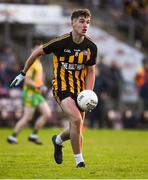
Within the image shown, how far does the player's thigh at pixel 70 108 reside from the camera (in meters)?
12.5

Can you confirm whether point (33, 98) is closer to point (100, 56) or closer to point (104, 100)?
point (104, 100)

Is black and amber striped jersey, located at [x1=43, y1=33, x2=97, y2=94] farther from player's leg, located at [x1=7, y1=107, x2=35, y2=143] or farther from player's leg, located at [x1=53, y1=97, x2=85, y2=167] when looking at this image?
player's leg, located at [x1=7, y1=107, x2=35, y2=143]

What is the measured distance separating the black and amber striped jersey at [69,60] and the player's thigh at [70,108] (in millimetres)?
231

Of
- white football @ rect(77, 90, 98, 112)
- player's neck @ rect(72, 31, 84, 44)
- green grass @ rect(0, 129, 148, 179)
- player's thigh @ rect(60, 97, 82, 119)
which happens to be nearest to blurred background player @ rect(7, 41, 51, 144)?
green grass @ rect(0, 129, 148, 179)

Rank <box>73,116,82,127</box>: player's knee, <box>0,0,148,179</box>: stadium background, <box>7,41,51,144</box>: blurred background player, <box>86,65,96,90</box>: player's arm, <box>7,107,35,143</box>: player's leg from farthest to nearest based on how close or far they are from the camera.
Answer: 1. <box>0,0,148,179</box>: stadium background
2. <box>7,41,51,144</box>: blurred background player
3. <box>7,107,35,143</box>: player's leg
4. <box>86,65,96,90</box>: player's arm
5. <box>73,116,82,127</box>: player's knee

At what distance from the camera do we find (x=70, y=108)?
41.4ft

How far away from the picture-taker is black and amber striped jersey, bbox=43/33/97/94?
1294 cm

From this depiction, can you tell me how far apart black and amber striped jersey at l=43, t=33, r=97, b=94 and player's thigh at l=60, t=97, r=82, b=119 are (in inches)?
9.1

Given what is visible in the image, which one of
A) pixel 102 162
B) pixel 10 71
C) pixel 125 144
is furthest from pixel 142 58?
pixel 102 162

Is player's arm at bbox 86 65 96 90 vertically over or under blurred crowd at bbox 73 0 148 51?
over

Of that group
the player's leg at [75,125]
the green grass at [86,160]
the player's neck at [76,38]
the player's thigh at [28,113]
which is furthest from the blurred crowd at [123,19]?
the player's leg at [75,125]

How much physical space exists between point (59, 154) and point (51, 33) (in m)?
16.5

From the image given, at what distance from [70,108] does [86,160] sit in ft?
7.46

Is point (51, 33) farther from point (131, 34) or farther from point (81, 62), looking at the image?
point (81, 62)
